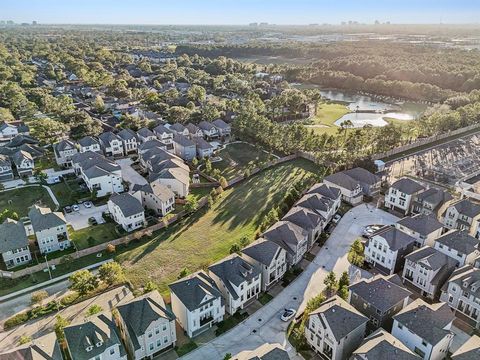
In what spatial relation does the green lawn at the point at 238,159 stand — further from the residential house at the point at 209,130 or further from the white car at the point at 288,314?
the white car at the point at 288,314

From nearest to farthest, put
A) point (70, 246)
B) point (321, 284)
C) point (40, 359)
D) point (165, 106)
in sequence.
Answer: point (40, 359), point (321, 284), point (70, 246), point (165, 106)

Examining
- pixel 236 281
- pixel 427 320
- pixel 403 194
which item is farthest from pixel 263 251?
pixel 403 194

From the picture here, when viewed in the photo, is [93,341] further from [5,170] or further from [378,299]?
[5,170]

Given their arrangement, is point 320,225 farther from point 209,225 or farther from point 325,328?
point 325,328

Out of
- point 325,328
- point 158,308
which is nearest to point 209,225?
point 158,308

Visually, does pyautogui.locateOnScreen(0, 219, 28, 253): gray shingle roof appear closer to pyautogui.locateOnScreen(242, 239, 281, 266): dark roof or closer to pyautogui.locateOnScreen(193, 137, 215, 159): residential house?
pyautogui.locateOnScreen(242, 239, 281, 266): dark roof

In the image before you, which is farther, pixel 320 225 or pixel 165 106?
pixel 165 106
